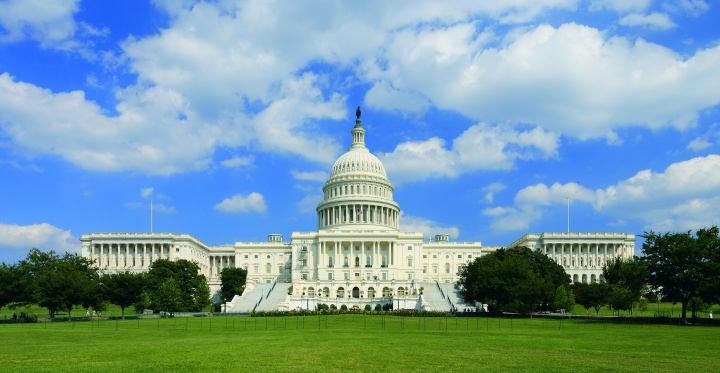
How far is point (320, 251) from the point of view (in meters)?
152

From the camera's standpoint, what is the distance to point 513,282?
93.1 meters

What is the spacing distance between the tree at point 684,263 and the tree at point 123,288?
65.0 metres

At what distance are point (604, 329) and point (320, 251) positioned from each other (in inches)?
3818

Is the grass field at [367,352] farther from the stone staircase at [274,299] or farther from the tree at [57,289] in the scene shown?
the stone staircase at [274,299]

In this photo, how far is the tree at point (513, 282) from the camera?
89062 mm

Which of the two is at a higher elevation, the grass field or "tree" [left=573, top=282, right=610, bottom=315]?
the grass field

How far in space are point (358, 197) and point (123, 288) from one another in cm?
8002

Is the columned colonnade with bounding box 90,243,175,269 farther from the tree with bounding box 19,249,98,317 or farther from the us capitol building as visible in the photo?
the tree with bounding box 19,249,98,317

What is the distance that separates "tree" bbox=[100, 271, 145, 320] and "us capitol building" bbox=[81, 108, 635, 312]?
48.7 meters

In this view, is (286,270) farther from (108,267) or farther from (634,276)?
(634,276)

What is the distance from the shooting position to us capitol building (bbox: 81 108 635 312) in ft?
496

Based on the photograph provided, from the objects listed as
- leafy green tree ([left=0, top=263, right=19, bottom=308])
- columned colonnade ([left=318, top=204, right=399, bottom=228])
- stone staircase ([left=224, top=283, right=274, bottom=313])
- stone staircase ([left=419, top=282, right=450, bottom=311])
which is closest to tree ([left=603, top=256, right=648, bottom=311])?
stone staircase ([left=419, top=282, right=450, bottom=311])

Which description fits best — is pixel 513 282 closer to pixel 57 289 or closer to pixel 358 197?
pixel 57 289

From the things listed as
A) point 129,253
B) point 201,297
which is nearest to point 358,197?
point 129,253
